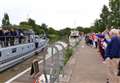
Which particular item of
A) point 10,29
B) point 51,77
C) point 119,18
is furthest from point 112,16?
point 51,77

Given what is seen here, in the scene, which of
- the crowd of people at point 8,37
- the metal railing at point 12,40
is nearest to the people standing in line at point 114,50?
the metal railing at point 12,40

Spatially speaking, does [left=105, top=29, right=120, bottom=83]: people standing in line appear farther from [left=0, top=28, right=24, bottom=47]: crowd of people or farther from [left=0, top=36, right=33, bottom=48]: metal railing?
[left=0, top=28, right=24, bottom=47]: crowd of people

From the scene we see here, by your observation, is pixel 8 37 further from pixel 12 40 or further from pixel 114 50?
pixel 114 50

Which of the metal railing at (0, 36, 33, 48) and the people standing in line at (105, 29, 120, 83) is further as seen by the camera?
the metal railing at (0, 36, 33, 48)

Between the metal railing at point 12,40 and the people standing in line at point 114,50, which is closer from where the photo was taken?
the people standing in line at point 114,50

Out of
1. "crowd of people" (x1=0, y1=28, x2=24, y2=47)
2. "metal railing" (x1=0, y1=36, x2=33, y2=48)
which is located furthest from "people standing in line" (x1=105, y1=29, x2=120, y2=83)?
"crowd of people" (x1=0, y1=28, x2=24, y2=47)

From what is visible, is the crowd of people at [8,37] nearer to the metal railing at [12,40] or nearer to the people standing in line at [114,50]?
the metal railing at [12,40]

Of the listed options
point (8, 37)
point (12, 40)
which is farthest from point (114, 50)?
point (12, 40)

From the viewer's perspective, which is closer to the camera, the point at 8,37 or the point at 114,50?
the point at 114,50

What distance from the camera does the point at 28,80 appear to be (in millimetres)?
14648

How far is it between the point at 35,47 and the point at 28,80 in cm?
1312

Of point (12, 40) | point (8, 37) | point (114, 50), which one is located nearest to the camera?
point (114, 50)

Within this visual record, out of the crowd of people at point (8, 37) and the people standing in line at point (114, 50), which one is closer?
the people standing in line at point (114, 50)

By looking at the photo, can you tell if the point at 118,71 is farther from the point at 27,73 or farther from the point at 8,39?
the point at 8,39
